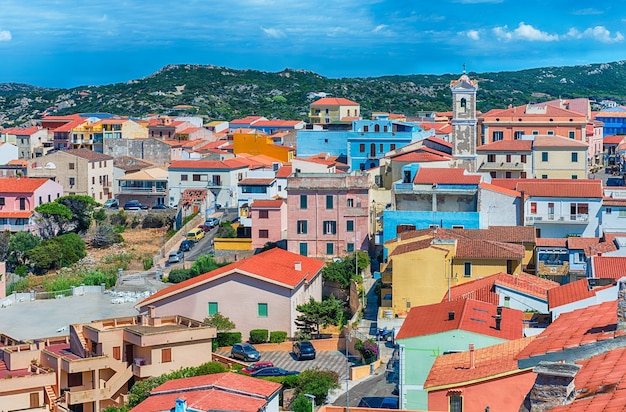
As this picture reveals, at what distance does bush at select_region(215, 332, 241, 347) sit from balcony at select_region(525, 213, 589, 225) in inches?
625

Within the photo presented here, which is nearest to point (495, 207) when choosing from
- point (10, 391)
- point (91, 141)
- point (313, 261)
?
point (313, 261)

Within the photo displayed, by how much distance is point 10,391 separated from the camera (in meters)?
28.9

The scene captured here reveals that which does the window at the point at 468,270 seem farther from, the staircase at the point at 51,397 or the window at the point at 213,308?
the staircase at the point at 51,397

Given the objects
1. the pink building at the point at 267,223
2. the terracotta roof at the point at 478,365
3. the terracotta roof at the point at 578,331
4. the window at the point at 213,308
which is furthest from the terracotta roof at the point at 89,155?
the terracotta roof at the point at 578,331

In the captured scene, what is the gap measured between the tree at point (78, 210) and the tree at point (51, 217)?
0.85 meters

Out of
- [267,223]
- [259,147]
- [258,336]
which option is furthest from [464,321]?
[259,147]

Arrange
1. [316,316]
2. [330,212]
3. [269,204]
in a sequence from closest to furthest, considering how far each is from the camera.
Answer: [316,316], [330,212], [269,204]

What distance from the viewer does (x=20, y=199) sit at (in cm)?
6241

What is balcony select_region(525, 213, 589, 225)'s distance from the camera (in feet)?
152

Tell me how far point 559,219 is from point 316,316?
1445 cm

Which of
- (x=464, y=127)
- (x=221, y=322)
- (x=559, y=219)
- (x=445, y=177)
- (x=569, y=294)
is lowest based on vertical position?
(x=221, y=322)

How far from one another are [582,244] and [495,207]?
6045mm

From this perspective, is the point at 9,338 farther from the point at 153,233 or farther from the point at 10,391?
the point at 153,233

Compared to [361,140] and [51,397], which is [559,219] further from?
[51,397]
